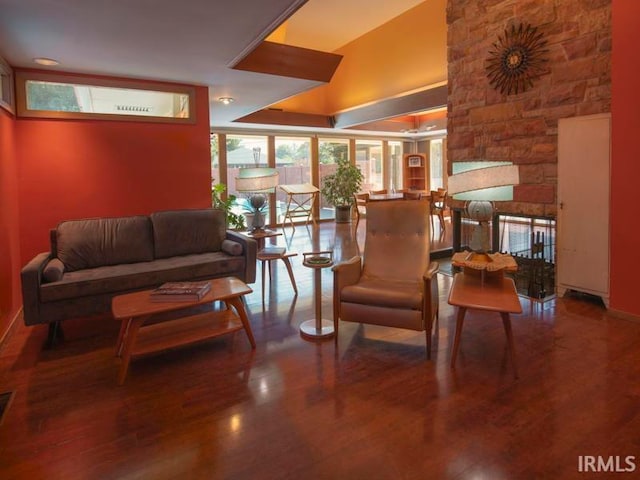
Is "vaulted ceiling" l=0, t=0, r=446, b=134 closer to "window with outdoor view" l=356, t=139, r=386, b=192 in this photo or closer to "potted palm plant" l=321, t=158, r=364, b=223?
"potted palm plant" l=321, t=158, r=364, b=223

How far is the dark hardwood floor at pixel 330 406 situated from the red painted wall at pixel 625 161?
0.35m

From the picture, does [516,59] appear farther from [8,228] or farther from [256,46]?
[8,228]

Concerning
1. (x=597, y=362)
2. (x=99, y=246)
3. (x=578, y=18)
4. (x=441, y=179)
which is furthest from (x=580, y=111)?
(x=441, y=179)

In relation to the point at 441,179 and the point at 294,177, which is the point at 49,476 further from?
the point at 441,179

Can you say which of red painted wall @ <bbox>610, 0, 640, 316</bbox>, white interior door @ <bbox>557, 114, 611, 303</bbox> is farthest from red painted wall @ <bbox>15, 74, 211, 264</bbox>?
red painted wall @ <bbox>610, 0, 640, 316</bbox>

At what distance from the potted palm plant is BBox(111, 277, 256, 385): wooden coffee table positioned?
7.25 meters

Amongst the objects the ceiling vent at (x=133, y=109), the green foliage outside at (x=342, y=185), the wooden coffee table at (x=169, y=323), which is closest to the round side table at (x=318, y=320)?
the wooden coffee table at (x=169, y=323)

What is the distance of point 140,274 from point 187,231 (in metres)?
0.91

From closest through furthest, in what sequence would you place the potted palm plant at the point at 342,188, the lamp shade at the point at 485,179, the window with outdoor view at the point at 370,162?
the lamp shade at the point at 485,179 → the potted palm plant at the point at 342,188 → the window with outdoor view at the point at 370,162

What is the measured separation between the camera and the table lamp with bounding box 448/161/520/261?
2.53m

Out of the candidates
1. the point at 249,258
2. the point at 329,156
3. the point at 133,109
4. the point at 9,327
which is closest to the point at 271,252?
the point at 249,258

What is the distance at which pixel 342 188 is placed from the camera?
10062 millimetres

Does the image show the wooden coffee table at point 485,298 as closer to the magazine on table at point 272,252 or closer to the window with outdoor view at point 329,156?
the magazine on table at point 272,252

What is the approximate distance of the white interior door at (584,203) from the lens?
344 centimetres
